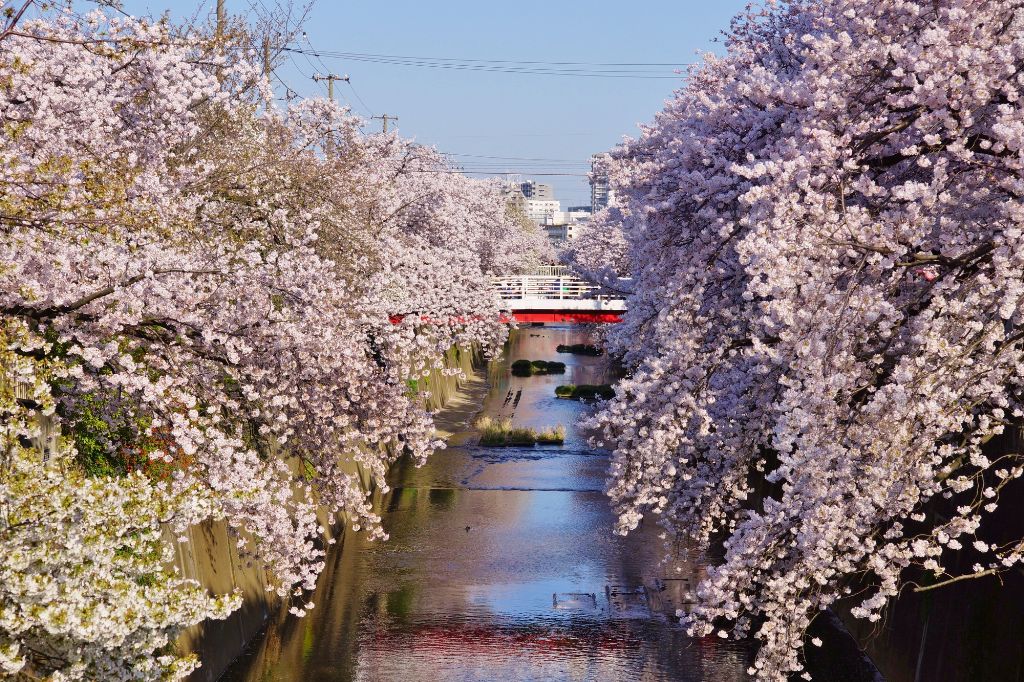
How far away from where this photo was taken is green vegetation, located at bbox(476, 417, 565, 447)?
46.8 meters

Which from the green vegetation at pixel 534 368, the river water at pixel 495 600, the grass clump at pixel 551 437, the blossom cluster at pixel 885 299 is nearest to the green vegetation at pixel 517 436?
the grass clump at pixel 551 437

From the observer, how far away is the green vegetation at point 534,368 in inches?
2967

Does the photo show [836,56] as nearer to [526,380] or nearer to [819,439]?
[819,439]

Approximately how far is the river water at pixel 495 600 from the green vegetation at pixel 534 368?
120ft

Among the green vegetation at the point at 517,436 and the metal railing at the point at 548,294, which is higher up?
the metal railing at the point at 548,294

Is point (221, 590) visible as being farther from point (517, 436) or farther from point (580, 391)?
point (580, 391)

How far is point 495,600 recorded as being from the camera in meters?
24.5

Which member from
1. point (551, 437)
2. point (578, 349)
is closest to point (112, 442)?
point (551, 437)

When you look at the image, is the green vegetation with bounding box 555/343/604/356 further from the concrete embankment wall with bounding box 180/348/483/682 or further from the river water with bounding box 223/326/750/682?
the concrete embankment wall with bounding box 180/348/483/682

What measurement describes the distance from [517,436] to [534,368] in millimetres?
29306

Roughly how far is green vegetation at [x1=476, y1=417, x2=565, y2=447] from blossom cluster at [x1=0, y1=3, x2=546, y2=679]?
61.9ft

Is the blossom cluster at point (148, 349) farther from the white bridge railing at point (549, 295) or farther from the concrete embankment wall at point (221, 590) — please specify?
the white bridge railing at point (549, 295)

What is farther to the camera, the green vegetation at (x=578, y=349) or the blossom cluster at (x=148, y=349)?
the green vegetation at (x=578, y=349)

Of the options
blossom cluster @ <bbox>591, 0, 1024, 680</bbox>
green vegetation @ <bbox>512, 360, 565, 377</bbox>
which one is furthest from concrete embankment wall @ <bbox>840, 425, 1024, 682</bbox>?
green vegetation @ <bbox>512, 360, 565, 377</bbox>
